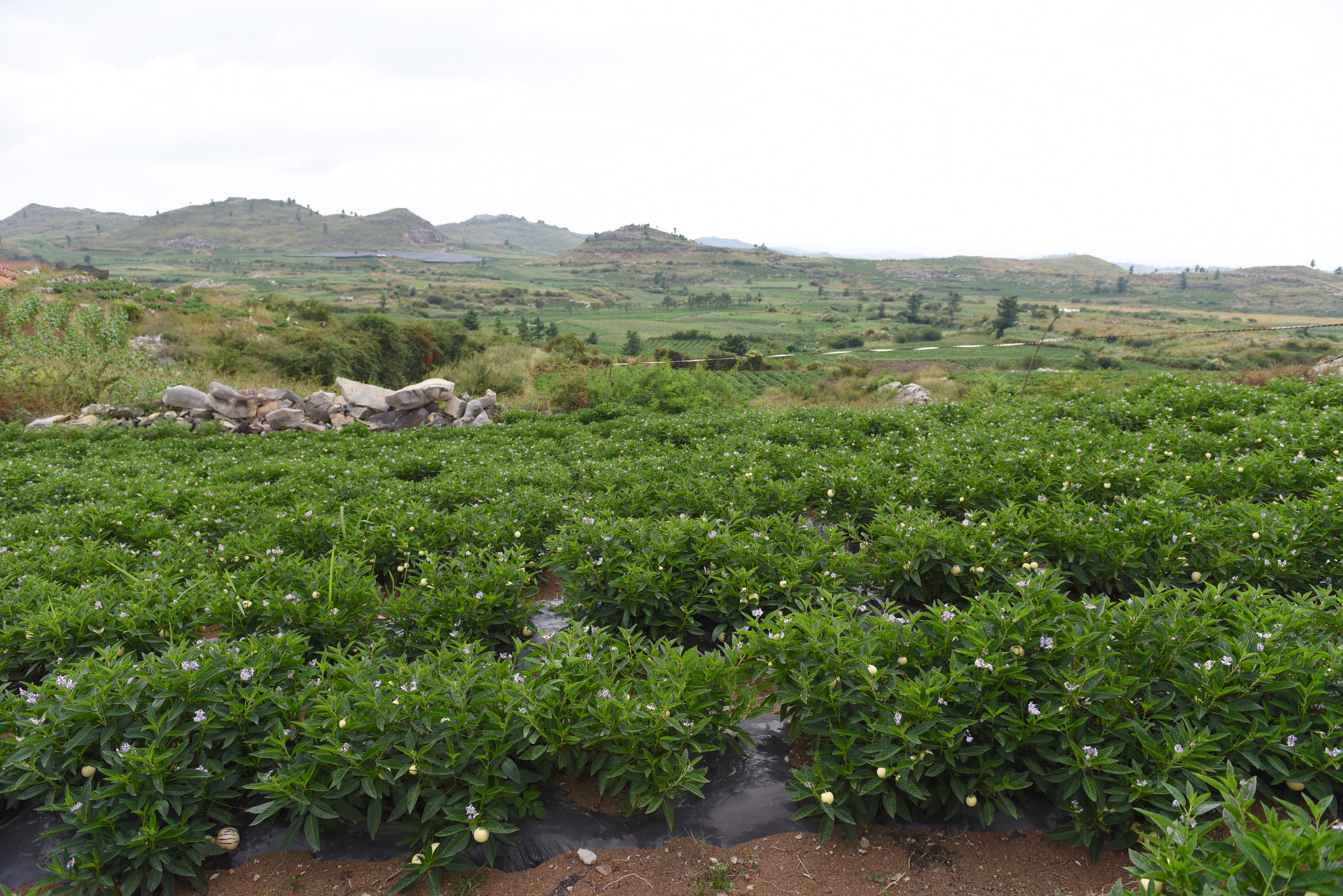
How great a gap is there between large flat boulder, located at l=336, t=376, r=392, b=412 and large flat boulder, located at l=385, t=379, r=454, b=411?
0.15 meters

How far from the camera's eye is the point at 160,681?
294 centimetres

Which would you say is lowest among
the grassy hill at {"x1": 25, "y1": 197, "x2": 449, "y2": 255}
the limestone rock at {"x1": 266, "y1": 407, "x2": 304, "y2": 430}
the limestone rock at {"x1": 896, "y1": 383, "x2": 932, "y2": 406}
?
the limestone rock at {"x1": 896, "y1": 383, "x2": 932, "y2": 406}

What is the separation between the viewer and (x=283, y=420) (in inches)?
520

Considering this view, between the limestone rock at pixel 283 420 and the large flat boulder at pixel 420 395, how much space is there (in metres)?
1.97

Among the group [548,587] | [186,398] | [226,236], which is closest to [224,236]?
[226,236]

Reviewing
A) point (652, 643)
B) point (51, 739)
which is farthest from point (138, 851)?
point (652, 643)

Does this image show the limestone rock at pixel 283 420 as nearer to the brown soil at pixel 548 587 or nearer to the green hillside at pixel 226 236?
the brown soil at pixel 548 587

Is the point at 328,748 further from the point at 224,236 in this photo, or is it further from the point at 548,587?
the point at 224,236

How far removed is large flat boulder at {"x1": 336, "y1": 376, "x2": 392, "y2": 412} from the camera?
1462cm

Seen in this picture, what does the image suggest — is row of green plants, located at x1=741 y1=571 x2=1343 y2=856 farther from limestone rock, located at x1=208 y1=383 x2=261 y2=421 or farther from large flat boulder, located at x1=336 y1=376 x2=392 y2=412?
limestone rock, located at x1=208 y1=383 x2=261 y2=421

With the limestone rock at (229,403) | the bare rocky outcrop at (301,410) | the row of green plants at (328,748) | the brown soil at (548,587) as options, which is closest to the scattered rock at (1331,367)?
the brown soil at (548,587)

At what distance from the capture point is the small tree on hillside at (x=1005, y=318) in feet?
261

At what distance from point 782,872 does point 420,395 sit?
13.9 m

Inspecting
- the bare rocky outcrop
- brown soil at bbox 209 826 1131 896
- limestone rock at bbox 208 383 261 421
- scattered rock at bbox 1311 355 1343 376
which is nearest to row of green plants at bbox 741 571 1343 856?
brown soil at bbox 209 826 1131 896
